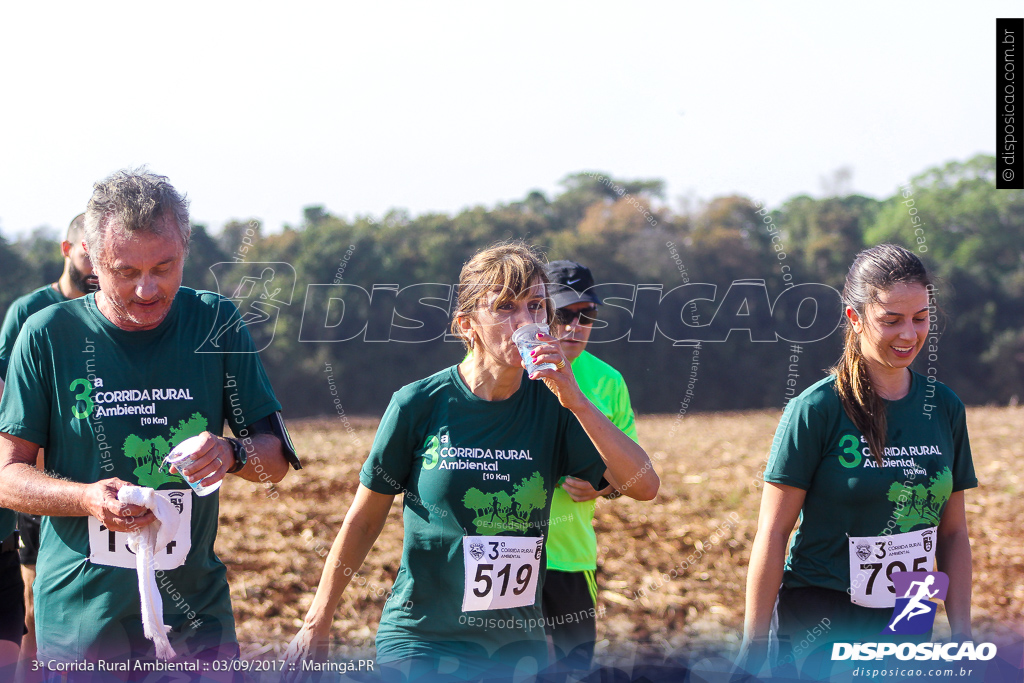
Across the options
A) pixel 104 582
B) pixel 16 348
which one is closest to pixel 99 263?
pixel 16 348

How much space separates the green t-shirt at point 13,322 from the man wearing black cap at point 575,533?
7.24 feet

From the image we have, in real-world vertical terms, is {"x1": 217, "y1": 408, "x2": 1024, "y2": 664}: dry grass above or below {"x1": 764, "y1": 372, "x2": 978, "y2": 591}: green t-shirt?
below

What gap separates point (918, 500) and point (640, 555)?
4.78 m

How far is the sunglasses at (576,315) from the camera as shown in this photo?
12.7 feet

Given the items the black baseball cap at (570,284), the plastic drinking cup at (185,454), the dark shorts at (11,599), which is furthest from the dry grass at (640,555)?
the plastic drinking cup at (185,454)

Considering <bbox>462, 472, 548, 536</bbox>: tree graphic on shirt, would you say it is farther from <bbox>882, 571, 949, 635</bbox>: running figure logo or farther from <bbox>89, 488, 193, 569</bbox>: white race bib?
<bbox>882, 571, 949, 635</bbox>: running figure logo

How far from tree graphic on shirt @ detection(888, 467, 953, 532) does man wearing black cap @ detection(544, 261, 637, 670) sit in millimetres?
1086

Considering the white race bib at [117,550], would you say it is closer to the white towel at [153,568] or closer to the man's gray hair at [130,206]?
the white towel at [153,568]

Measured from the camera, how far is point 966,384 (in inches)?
934

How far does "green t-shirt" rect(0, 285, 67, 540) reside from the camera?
3.42 metres

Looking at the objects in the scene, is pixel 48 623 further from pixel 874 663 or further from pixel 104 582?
pixel 874 663

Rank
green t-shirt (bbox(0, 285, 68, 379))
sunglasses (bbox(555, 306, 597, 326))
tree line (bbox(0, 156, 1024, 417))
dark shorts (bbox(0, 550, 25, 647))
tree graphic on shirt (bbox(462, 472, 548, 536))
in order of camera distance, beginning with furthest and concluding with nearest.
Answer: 1. tree line (bbox(0, 156, 1024, 417))
2. sunglasses (bbox(555, 306, 597, 326))
3. green t-shirt (bbox(0, 285, 68, 379))
4. dark shorts (bbox(0, 550, 25, 647))
5. tree graphic on shirt (bbox(462, 472, 548, 536))

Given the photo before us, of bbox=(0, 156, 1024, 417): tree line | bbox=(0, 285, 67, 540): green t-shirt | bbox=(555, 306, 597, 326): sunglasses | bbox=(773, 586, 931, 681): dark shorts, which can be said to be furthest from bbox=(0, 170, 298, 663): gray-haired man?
bbox=(0, 156, 1024, 417): tree line

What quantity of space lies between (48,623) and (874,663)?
2.77 meters
